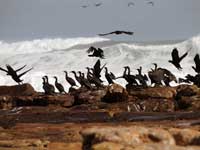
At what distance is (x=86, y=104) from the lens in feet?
66.3

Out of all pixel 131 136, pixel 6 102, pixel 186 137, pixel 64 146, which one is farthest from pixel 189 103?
pixel 131 136

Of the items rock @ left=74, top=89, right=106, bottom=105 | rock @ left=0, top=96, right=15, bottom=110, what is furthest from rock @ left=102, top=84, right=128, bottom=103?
rock @ left=0, top=96, right=15, bottom=110

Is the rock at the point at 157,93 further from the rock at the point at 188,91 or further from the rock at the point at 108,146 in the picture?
the rock at the point at 108,146

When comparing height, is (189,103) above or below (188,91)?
below

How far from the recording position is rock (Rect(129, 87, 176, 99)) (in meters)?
20.3

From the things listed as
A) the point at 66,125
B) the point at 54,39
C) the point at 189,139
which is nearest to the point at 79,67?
the point at 54,39

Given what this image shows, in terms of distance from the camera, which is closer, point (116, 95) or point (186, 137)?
point (186, 137)

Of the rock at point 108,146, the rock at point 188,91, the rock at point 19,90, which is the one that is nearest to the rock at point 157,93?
the rock at point 188,91

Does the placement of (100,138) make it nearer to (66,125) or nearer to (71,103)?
(66,125)

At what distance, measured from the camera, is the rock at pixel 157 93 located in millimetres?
20312

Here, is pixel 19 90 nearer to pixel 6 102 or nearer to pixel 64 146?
pixel 6 102

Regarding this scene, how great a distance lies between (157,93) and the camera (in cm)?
2041

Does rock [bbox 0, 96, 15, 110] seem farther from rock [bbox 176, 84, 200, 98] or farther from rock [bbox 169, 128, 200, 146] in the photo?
rock [bbox 169, 128, 200, 146]

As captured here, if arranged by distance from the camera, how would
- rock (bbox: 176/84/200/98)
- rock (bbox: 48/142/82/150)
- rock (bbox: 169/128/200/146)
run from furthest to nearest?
rock (bbox: 176/84/200/98)
rock (bbox: 48/142/82/150)
rock (bbox: 169/128/200/146)
